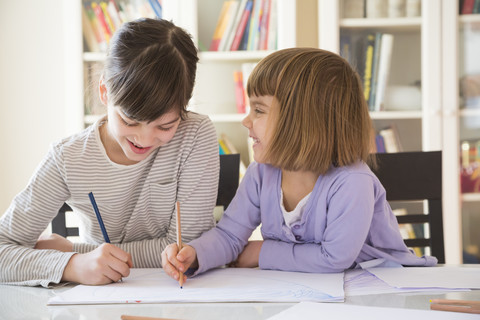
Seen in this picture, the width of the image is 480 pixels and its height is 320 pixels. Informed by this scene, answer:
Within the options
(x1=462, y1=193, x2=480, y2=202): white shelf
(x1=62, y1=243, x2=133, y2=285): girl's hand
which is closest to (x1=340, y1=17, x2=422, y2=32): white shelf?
(x1=462, y1=193, x2=480, y2=202): white shelf

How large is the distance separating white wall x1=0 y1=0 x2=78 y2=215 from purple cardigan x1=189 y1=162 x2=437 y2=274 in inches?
69.7

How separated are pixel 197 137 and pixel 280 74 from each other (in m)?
0.25

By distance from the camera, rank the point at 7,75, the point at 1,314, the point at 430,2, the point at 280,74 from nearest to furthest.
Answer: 1. the point at 1,314
2. the point at 280,74
3. the point at 430,2
4. the point at 7,75

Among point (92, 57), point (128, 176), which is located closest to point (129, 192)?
point (128, 176)

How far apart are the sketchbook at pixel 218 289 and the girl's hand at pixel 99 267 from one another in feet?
0.05

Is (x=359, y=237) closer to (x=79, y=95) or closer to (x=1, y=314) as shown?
(x=1, y=314)

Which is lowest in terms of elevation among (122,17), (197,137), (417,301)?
(417,301)

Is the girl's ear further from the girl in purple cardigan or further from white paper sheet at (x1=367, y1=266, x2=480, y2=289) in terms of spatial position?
white paper sheet at (x1=367, y1=266, x2=480, y2=289)

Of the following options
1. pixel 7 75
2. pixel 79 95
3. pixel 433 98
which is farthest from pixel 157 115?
pixel 7 75

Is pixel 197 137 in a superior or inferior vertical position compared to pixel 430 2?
inferior

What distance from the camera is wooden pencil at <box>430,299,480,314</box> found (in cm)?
75

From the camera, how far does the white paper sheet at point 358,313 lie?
Result: 72 cm

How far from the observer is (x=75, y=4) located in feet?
7.74

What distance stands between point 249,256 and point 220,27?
1476 mm
